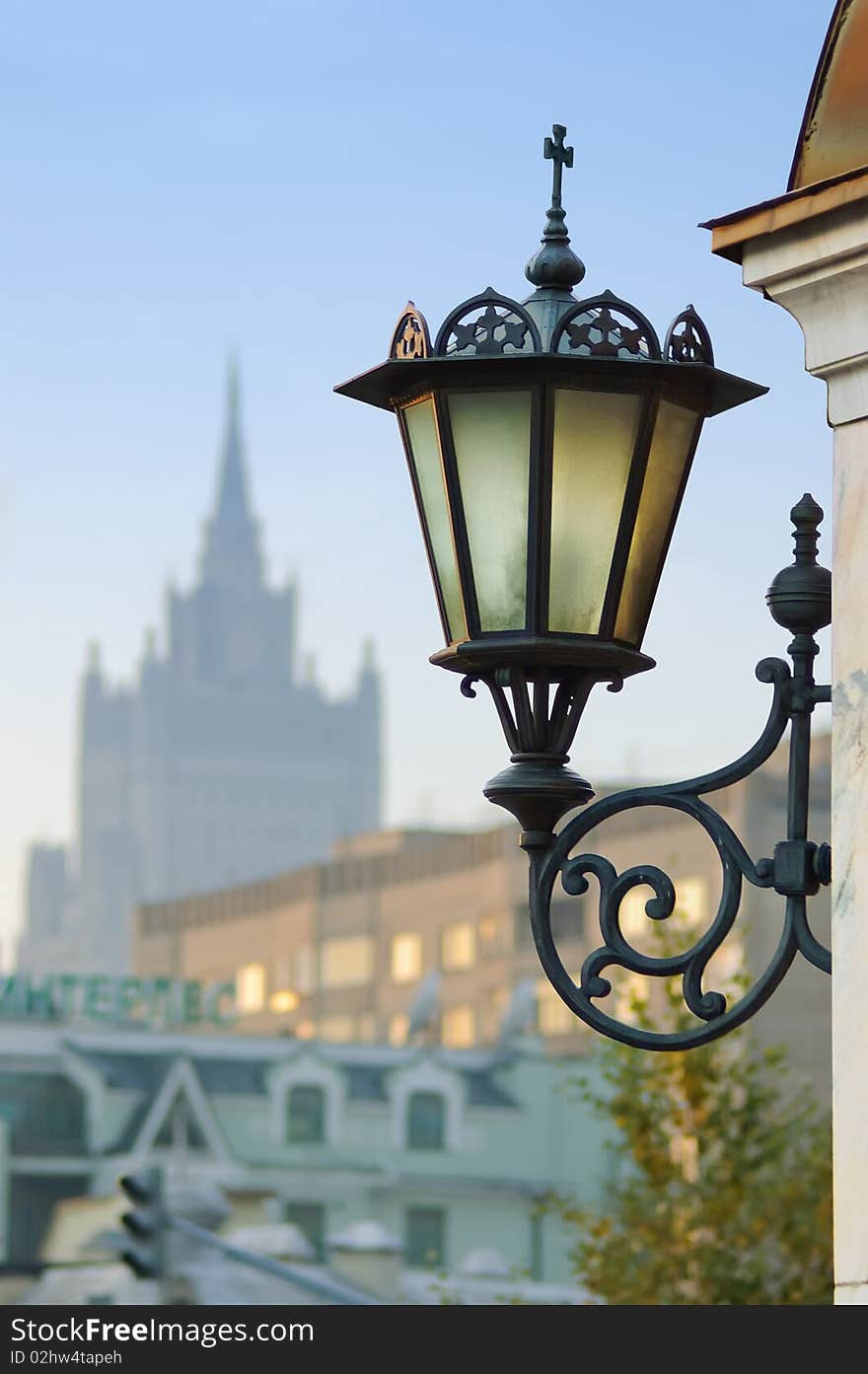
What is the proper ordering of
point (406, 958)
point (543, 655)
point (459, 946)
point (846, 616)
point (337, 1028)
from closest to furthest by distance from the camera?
point (846, 616) < point (543, 655) < point (459, 946) < point (406, 958) < point (337, 1028)

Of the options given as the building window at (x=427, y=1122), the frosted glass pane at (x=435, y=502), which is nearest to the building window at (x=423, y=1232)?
the building window at (x=427, y=1122)

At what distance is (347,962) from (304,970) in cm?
294

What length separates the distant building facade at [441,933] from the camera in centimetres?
7650

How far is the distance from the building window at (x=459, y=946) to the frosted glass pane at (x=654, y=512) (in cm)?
8992

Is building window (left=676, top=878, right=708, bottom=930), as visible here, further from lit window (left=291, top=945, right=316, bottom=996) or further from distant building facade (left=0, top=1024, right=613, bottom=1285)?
lit window (left=291, top=945, right=316, bottom=996)

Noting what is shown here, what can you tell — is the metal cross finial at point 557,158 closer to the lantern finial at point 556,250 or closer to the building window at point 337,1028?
the lantern finial at point 556,250

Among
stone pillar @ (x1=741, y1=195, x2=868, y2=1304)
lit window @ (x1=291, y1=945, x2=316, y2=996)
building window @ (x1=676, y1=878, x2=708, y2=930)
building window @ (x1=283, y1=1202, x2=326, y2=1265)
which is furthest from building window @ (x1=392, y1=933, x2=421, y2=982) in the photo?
stone pillar @ (x1=741, y1=195, x2=868, y2=1304)

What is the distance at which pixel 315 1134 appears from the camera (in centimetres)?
7381

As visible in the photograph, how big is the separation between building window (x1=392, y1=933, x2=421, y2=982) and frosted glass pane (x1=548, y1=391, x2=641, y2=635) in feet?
309

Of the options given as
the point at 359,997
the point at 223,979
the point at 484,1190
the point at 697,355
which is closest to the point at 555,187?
the point at 697,355

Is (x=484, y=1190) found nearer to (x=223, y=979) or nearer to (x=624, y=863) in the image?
(x=624, y=863)

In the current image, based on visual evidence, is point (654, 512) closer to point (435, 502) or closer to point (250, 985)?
point (435, 502)

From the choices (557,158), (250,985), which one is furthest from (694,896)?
(557,158)
